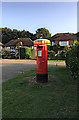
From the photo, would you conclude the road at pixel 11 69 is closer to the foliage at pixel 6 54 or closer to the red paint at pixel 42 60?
the red paint at pixel 42 60

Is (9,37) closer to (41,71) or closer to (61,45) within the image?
(61,45)

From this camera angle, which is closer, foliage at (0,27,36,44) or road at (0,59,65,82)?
road at (0,59,65,82)

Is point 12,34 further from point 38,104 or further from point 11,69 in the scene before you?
point 38,104

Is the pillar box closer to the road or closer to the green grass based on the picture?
the green grass

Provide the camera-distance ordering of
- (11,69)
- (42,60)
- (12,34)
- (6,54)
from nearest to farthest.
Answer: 1. (42,60)
2. (11,69)
3. (6,54)
4. (12,34)

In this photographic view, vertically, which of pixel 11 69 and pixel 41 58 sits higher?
pixel 41 58

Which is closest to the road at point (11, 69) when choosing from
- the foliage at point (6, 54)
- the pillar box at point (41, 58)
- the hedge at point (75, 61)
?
the pillar box at point (41, 58)

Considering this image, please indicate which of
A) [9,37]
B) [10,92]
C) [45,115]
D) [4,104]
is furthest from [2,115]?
[9,37]

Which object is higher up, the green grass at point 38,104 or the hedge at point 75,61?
the hedge at point 75,61

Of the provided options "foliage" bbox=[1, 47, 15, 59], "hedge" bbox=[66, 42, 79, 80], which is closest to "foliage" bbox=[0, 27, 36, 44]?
"foliage" bbox=[1, 47, 15, 59]

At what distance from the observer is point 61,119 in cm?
297

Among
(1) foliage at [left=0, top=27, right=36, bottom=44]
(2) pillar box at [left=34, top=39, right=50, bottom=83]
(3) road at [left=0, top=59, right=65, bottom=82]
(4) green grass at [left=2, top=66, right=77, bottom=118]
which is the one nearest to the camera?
(4) green grass at [left=2, top=66, right=77, bottom=118]

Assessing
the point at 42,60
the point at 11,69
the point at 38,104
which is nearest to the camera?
the point at 38,104

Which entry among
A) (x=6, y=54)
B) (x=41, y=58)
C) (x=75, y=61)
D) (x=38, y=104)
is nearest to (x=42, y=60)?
(x=41, y=58)
